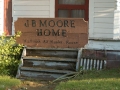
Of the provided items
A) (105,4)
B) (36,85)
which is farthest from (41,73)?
(105,4)

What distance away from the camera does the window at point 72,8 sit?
32.9 ft

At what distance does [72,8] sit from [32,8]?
1.28 m

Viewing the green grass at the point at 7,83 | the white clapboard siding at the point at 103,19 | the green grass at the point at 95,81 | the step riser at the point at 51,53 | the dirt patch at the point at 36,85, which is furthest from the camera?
the white clapboard siding at the point at 103,19

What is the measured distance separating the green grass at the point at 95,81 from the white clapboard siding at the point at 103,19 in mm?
1407

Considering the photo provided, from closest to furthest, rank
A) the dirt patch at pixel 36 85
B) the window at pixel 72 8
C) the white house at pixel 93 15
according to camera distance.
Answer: the dirt patch at pixel 36 85, the white house at pixel 93 15, the window at pixel 72 8

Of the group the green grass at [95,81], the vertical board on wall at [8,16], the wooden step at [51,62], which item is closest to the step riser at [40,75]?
the wooden step at [51,62]

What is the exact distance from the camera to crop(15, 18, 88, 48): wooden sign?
8.93 m

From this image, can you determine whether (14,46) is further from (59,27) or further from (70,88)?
(70,88)

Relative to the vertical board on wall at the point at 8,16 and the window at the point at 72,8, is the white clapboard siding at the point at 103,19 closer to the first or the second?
the window at the point at 72,8

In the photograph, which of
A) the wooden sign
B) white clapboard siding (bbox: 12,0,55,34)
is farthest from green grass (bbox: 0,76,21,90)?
white clapboard siding (bbox: 12,0,55,34)

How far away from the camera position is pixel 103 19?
375 inches

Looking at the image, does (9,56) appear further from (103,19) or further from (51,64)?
(103,19)

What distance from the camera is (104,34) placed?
9.51m

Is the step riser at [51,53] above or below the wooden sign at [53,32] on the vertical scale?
below
